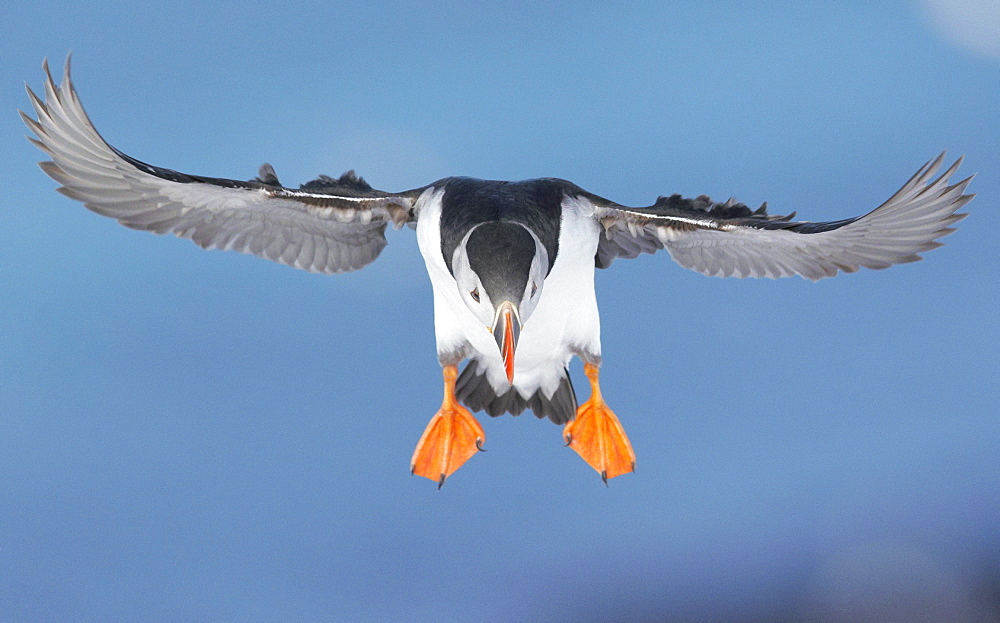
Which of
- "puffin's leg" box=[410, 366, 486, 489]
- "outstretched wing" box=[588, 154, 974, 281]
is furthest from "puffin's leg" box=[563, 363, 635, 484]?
"outstretched wing" box=[588, 154, 974, 281]

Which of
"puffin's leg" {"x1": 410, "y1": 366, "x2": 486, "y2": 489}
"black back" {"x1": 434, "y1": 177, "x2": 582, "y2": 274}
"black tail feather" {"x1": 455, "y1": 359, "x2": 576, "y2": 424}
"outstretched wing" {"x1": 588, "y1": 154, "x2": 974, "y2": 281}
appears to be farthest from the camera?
"black tail feather" {"x1": 455, "y1": 359, "x2": 576, "y2": 424}

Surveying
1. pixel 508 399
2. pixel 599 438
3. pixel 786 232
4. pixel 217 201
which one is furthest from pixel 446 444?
pixel 786 232

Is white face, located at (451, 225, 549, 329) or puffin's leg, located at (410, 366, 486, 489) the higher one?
white face, located at (451, 225, 549, 329)

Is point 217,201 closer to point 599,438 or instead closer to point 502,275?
point 502,275

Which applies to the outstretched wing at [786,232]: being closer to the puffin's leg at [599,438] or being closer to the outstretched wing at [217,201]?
the puffin's leg at [599,438]

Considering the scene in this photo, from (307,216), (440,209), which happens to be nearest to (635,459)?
(440,209)

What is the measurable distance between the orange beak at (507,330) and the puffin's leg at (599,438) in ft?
3.79

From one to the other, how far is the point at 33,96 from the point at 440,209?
173cm

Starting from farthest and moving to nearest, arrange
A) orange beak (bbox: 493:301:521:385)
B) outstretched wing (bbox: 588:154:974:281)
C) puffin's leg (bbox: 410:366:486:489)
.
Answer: puffin's leg (bbox: 410:366:486:489), outstretched wing (bbox: 588:154:974:281), orange beak (bbox: 493:301:521:385)

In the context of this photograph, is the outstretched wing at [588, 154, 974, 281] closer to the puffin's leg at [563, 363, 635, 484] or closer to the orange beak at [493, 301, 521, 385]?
the puffin's leg at [563, 363, 635, 484]

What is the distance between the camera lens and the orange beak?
249 centimetres

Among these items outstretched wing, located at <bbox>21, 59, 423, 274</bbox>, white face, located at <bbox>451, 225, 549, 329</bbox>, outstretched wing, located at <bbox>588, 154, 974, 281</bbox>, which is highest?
outstretched wing, located at <bbox>21, 59, 423, 274</bbox>

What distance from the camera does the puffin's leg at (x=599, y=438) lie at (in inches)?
139

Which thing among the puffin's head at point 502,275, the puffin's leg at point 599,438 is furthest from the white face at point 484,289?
the puffin's leg at point 599,438
